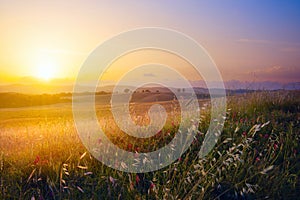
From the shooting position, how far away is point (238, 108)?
364 inches

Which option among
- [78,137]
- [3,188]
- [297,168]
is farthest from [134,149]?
[297,168]

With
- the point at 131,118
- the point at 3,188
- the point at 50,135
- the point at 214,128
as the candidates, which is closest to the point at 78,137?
the point at 50,135

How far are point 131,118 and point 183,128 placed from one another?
1.03 metres

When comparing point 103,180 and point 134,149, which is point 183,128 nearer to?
point 134,149

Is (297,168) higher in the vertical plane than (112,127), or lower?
lower

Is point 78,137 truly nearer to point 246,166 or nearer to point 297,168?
point 246,166

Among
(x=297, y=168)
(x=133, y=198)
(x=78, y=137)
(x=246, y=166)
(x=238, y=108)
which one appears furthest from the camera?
(x=238, y=108)

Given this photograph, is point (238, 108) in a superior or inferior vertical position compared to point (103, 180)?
superior

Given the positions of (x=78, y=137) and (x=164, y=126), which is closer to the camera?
(x=78, y=137)

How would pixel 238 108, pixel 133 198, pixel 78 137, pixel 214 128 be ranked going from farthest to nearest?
pixel 238 108, pixel 214 128, pixel 78 137, pixel 133 198

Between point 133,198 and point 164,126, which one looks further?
point 164,126

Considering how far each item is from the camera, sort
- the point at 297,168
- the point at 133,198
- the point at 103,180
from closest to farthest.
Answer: the point at 133,198, the point at 103,180, the point at 297,168

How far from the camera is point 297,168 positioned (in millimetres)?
5848

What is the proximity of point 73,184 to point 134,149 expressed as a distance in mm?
1564
